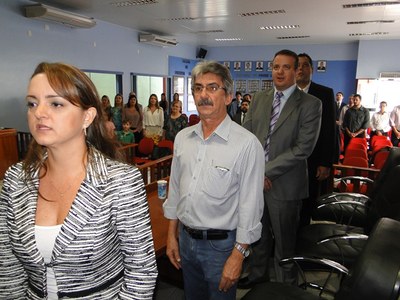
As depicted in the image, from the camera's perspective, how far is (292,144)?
2260mm

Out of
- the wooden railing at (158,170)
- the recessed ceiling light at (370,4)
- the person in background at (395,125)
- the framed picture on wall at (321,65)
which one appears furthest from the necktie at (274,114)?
the framed picture on wall at (321,65)

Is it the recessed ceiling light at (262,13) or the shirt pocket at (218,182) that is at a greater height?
the recessed ceiling light at (262,13)

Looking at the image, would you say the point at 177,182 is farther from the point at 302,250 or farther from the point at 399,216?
the point at 399,216

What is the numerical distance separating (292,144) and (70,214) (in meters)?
1.66

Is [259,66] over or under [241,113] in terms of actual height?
Answer: over

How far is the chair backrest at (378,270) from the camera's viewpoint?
1044 millimetres

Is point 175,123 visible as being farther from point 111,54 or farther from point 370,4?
point 370,4

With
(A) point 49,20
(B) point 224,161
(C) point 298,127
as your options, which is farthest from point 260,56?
(B) point 224,161

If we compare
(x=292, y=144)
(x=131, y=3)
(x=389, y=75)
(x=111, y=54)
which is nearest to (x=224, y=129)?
(x=292, y=144)

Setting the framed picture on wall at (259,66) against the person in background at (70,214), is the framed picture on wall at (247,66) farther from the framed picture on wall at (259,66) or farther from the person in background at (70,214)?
the person in background at (70,214)

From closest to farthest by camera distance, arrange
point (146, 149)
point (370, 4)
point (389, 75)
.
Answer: point (146, 149) → point (370, 4) → point (389, 75)

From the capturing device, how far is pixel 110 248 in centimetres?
106

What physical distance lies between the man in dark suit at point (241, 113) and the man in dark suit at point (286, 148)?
2.35 m

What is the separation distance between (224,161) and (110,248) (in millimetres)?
649
